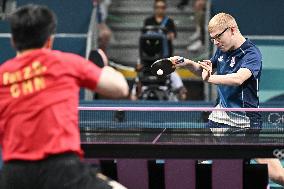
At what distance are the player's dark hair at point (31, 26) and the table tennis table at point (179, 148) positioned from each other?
5.69 ft

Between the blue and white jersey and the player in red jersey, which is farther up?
the player in red jersey

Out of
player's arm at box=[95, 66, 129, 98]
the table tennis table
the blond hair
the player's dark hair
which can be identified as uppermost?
the player's dark hair

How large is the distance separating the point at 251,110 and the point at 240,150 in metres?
0.41

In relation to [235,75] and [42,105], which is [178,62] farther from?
[42,105]

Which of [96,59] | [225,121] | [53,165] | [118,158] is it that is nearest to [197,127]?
[225,121]

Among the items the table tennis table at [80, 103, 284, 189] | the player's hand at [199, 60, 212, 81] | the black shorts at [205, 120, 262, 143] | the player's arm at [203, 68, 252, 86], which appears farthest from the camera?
the player's hand at [199, 60, 212, 81]

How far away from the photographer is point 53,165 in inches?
141

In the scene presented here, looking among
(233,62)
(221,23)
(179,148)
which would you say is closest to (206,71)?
(233,62)

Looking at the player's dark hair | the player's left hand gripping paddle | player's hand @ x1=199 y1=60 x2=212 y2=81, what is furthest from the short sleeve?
the player's dark hair

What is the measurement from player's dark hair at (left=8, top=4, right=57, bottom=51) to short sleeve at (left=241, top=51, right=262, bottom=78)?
2.58m

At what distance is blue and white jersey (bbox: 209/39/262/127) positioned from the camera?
5.97m

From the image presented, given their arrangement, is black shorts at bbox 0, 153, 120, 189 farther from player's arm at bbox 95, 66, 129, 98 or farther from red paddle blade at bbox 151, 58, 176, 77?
red paddle blade at bbox 151, 58, 176, 77

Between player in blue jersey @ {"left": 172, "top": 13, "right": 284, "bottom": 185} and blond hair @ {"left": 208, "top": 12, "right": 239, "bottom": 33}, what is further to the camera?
blond hair @ {"left": 208, "top": 12, "right": 239, "bottom": 33}

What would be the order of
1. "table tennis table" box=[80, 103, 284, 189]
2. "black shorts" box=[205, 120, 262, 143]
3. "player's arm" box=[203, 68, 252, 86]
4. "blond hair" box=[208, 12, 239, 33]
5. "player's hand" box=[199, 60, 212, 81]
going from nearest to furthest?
1. "table tennis table" box=[80, 103, 284, 189]
2. "black shorts" box=[205, 120, 262, 143]
3. "player's arm" box=[203, 68, 252, 86]
4. "player's hand" box=[199, 60, 212, 81]
5. "blond hair" box=[208, 12, 239, 33]
